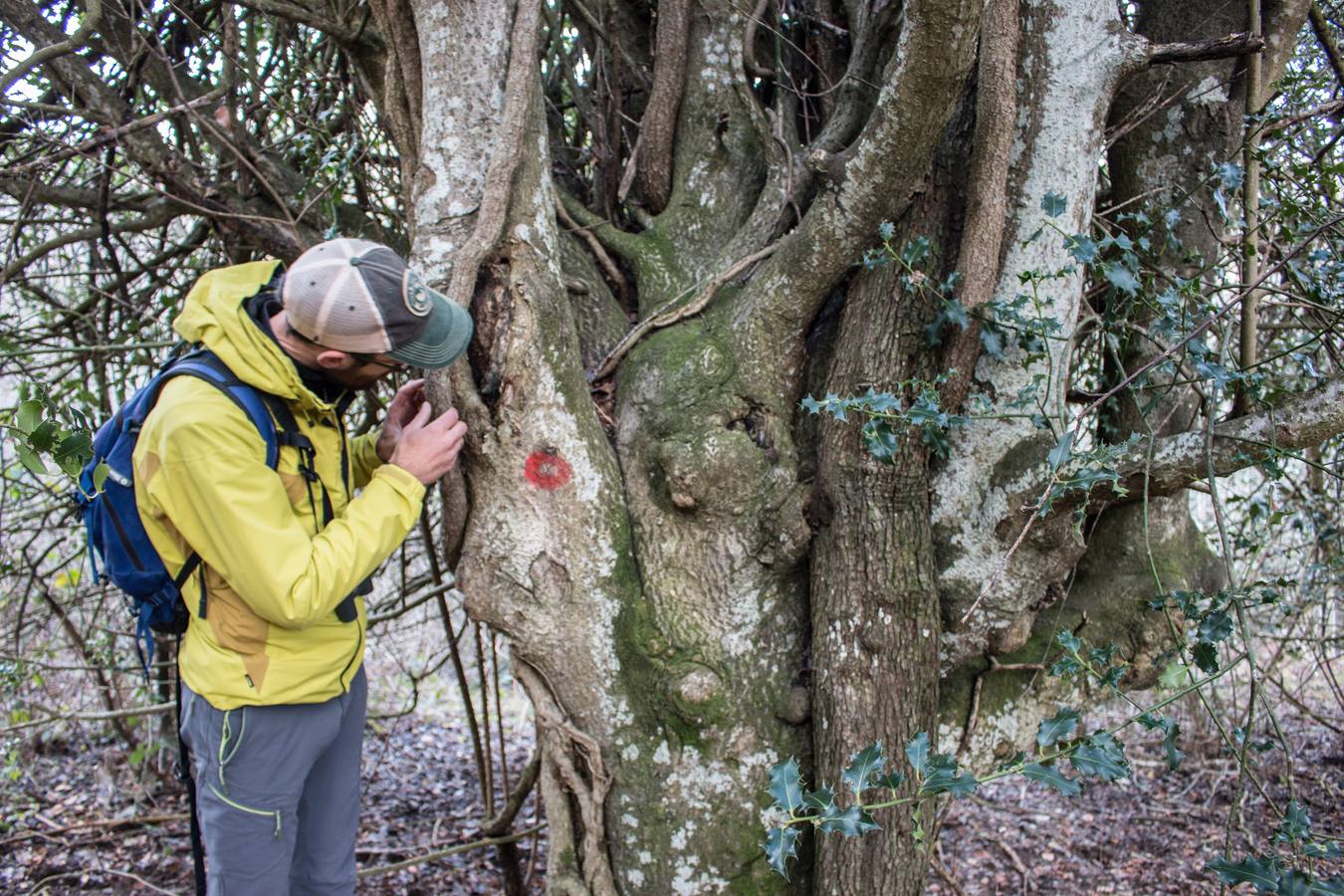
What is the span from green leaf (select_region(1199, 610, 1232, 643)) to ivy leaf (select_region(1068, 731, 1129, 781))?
0.39m

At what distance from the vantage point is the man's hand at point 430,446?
1.95 m

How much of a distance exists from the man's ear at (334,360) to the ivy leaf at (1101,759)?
1538mm

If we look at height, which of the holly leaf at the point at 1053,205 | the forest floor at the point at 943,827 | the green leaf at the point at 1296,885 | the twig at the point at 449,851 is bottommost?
the forest floor at the point at 943,827

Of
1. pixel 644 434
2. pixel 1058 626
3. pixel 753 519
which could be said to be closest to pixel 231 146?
pixel 644 434

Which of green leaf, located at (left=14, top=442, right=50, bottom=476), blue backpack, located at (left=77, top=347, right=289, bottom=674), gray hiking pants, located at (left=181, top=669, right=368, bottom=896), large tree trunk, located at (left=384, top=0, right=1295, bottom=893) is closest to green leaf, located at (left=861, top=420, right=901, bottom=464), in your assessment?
large tree trunk, located at (left=384, top=0, right=1295, bottom=893)

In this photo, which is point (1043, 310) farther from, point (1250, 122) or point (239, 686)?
point (239, 686)

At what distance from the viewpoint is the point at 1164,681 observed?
2.21m

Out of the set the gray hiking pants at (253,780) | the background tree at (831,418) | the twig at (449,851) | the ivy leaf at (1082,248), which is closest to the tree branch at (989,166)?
the background tree at (831,418)

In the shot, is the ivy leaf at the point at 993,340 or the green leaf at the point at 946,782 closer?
the green leaf at the point at 946,782

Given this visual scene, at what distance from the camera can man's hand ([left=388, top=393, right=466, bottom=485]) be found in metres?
1.95

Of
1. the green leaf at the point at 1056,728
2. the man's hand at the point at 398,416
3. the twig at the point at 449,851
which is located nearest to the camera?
the green leaf at the point at 1056,728

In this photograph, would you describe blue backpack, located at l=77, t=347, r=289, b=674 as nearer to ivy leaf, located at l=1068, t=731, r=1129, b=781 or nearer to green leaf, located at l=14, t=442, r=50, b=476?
green leaf, located at l=14, t=442, r=50, b=476

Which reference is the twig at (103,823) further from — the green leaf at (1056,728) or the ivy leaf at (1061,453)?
the ivy leaf at (1061,453)

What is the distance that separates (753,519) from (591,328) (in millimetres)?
674
